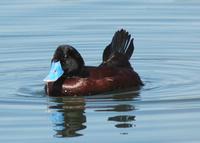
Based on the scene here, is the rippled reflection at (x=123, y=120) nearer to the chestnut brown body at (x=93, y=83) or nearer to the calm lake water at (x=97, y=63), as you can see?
the calm lake water at (x=97, y=63)

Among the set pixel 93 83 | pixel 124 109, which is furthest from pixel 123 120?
pixel 93 83

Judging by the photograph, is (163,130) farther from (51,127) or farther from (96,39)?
(96,39)

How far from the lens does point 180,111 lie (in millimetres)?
9391

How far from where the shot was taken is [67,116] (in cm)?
955

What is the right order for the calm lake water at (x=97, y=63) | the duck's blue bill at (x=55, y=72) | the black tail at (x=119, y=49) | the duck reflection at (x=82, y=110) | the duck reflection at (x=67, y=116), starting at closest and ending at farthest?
the calm lake water at (x=97, y=63)
the duck reflection at (x=67, y=116)
the duck reflection at (x=82, y=110)
the duck's blue bill at (x=55, y=72)
the black tail at (x=119, y=49)

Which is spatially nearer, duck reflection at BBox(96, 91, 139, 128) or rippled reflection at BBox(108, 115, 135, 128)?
rippled reflection at BBox(108, 115, 135, 128)

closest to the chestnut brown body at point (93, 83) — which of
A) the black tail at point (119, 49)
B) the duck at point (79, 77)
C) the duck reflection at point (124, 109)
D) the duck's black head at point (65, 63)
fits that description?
the duck at point (79, 77)

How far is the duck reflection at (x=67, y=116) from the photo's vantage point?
876 cm

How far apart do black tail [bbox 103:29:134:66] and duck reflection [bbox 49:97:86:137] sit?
3.89 feet

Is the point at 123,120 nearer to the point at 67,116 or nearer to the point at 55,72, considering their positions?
the point at 67,116

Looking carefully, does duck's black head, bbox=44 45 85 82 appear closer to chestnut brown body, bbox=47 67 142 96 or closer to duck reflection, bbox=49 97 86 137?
chestnut brown body, bbox=47 67 142 96

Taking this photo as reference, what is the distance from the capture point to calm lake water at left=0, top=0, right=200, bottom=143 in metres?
8.61

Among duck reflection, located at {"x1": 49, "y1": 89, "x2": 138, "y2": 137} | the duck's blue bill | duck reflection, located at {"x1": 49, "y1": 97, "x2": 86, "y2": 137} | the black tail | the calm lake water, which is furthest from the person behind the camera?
the black tail

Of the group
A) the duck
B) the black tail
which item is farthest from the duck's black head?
the black tail
